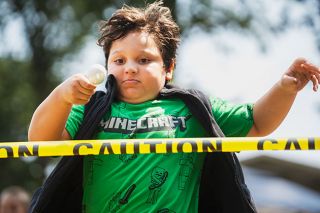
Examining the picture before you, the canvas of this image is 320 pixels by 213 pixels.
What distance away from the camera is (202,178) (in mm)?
3510

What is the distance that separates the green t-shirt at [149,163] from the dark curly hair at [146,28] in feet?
1.15

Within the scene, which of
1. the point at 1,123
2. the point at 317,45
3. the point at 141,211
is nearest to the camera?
the point at 141,211

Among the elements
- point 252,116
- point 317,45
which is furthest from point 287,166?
point 252,116

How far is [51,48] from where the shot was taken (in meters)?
21.2

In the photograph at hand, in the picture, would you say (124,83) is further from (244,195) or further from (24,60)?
(24,60)

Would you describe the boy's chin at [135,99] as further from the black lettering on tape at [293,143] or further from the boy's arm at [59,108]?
the black lettering on tape at [293,143]

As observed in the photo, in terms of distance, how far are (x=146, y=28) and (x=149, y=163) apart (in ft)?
2.60

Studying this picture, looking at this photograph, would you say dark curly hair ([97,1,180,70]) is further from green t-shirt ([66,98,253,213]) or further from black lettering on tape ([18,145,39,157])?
black lettering on tape ([18,145,39,157])

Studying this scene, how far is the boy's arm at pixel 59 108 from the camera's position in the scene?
3.11 m

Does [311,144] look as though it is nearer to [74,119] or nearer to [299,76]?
[299,76]

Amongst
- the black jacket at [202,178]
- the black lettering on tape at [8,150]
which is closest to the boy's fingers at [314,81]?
the black jacket at [202,178]

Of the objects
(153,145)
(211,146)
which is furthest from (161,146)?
(211,146)

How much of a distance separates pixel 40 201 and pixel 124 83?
74 centimetres

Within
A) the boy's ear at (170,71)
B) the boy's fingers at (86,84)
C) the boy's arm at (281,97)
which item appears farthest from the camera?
the boy's ear at (170,71)
